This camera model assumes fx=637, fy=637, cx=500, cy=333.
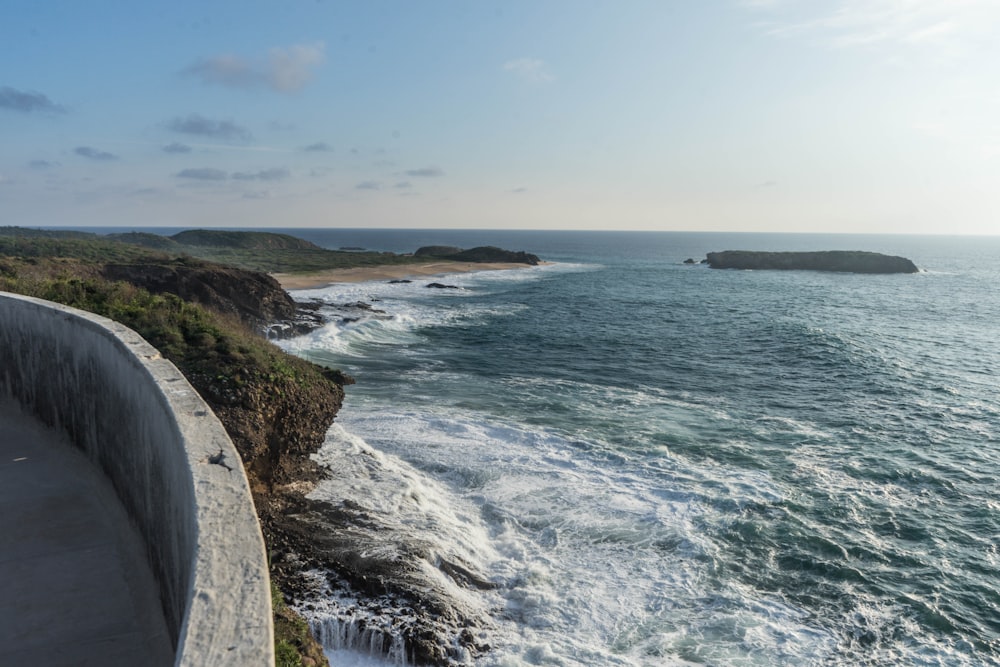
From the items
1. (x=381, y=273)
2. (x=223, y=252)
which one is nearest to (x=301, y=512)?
(x=381, y=273)

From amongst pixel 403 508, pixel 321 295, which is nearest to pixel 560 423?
pixel 403 508

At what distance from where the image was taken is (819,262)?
296ft

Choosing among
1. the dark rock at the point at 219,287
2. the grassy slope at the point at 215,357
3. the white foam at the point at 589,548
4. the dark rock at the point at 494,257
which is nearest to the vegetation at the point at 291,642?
the grassy slope at the point at 215,357

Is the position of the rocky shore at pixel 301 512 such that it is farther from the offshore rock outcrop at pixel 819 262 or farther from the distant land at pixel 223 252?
the offshore rock outcrop at pixel 819 262

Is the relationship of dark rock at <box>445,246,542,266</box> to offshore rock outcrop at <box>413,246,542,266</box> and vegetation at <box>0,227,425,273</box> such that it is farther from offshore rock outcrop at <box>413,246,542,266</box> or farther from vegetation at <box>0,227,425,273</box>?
vegetation at <box>0,227,425,273</box>

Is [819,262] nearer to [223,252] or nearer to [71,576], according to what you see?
[223,252]

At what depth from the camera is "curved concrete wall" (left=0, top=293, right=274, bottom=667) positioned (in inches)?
152

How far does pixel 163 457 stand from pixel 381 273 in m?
59.0

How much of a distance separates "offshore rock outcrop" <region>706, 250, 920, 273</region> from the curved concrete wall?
9223 cm

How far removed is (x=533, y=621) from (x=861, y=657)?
4541 mm

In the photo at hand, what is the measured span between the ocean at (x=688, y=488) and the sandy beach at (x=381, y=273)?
24027 mm

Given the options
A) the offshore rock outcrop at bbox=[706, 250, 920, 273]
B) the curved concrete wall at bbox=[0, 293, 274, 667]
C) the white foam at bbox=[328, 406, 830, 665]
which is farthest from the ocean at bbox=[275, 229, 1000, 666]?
the offshore rock outcrop at bbox=[706, 250, 920, 273]

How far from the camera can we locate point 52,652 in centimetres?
545

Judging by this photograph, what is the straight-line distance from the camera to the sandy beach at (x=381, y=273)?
53.5m
